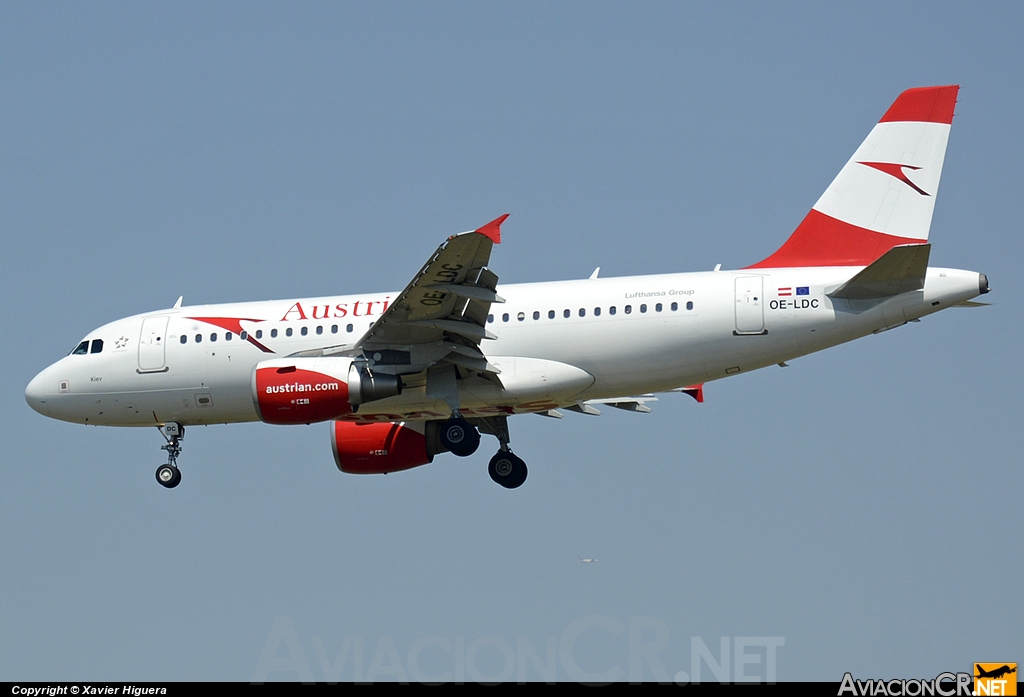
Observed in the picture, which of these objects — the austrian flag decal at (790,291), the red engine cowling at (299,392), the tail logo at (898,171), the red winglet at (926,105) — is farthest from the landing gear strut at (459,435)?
the red winglet at (926,105)

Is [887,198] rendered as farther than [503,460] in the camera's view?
No

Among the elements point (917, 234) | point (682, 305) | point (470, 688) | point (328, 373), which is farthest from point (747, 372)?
point (470, 688)

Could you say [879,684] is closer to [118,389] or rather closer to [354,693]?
[354,693]

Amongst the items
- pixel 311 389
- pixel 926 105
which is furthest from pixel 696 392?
pixel 311 389

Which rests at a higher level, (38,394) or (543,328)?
(543,328)

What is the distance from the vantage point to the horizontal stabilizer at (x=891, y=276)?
2828 centimetres

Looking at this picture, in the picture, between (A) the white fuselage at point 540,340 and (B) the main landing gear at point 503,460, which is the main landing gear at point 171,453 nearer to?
(A) the white fuselage at point 540,340

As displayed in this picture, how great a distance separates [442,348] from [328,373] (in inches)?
95.3

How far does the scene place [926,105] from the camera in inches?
1230

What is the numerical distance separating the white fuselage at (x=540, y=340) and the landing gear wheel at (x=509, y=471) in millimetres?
2366

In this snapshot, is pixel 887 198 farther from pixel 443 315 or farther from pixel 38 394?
pixel 38 394

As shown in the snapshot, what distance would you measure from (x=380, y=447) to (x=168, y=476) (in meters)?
4.93

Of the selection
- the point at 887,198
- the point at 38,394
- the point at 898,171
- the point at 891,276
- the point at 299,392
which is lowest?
the point at 299,392

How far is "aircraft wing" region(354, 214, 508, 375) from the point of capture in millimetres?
28484
